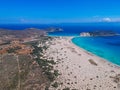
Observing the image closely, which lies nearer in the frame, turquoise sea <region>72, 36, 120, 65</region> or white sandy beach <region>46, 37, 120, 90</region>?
white sandy beach <region>46, 37, 120, 90</region>

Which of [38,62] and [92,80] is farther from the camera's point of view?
[38,62]

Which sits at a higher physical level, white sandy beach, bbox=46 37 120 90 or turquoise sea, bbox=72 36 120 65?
white sandy beach, bbox=46 37 120 90

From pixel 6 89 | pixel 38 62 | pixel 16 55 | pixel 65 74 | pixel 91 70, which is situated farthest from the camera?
pixel 16 55

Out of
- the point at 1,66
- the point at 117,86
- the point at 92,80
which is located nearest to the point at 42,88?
the point at 92,80

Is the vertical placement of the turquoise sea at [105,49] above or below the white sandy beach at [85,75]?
below

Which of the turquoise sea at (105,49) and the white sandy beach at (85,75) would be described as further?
the turquoise sea at (105,49)

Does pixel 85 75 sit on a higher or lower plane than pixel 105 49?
higher

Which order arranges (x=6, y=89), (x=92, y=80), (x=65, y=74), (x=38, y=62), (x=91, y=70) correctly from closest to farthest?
(x=6, y=89)
(x=92, y=80)
(x=65, y=74)
(x=91, y=70)
(x=38, y=62)

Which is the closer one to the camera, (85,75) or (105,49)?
(85,75)

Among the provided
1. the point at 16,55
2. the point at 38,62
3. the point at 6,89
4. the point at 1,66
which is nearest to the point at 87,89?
the point at 6,89

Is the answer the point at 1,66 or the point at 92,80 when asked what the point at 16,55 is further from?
the point at 92,80
